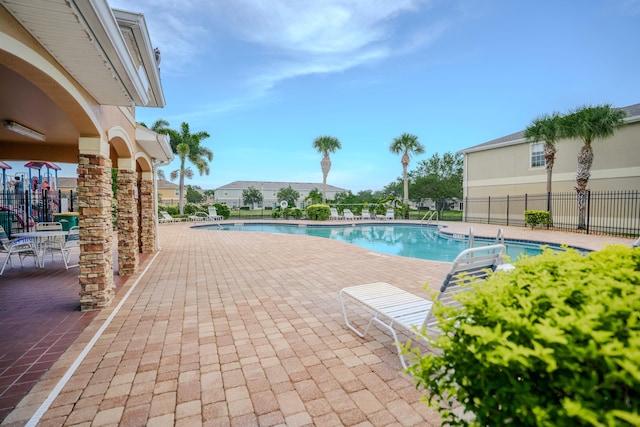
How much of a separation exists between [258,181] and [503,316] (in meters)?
69.0

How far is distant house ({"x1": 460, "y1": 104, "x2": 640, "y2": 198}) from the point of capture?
14.3 m

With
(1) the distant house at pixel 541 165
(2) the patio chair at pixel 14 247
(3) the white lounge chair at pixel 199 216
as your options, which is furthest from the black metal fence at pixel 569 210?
(3) the white lounge chair at pixel 199 216

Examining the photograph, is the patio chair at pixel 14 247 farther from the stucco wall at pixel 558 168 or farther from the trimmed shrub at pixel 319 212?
the stucco wall at pixel 558 168

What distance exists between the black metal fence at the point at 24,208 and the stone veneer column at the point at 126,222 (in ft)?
10.2

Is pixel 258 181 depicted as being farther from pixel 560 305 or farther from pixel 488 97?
pixel 560 305

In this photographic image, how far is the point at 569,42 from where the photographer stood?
1215 centimetres

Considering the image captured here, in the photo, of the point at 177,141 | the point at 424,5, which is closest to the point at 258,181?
the point at 177,141

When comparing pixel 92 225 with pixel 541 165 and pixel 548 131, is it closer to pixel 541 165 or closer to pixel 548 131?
pixel 548 131

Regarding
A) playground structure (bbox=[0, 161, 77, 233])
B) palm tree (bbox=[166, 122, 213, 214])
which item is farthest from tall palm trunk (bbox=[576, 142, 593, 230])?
palm tree (bbox=[166, 122, 213, 214])

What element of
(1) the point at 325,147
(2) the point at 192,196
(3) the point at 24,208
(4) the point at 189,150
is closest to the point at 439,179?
(1) the point at 325,147

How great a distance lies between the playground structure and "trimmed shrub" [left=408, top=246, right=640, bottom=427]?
596 inches

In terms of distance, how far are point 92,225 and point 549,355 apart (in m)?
5.20

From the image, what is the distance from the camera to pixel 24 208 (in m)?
13.5

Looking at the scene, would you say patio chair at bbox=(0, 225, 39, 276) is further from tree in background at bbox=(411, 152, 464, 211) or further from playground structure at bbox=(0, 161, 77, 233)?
tree in background at bbox=(411, 152, 464, 211)
